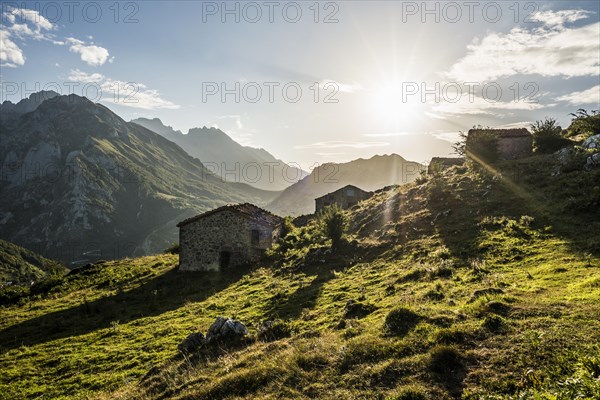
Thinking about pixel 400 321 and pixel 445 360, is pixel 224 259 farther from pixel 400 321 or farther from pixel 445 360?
pixel 445 360

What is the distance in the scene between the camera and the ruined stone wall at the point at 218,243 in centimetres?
3512

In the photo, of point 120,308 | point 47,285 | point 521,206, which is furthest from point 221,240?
point 521,206

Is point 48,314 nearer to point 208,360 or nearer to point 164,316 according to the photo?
point 164,316

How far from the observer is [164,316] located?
22.1 metres

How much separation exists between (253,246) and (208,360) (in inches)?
939

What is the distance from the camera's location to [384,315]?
41.8 feet

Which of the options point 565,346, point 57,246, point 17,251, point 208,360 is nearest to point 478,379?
point 565,346

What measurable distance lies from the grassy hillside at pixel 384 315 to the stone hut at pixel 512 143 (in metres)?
9.78

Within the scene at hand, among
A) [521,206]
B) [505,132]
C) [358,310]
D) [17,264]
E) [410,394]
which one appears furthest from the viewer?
[17,264]

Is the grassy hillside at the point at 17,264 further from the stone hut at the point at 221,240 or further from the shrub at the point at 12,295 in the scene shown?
the stone hut at the point at 221,240

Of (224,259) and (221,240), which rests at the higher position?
(221,240)

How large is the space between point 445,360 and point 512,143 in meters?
44.2

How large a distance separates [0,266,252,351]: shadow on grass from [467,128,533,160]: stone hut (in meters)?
34.6

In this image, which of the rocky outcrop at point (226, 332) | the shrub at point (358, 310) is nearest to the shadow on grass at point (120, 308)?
the rocky outcrop at point (226, 332)
